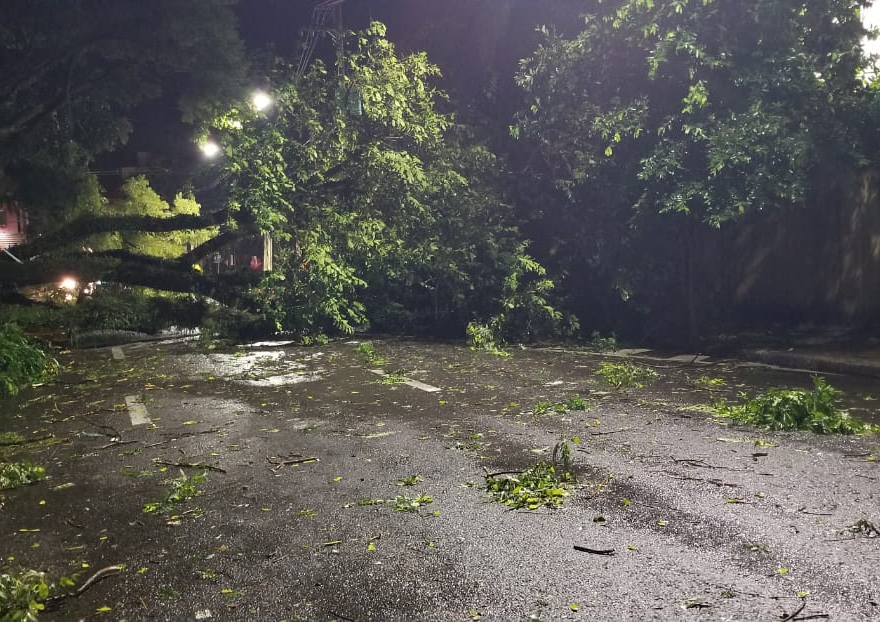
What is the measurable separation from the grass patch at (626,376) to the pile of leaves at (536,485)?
3.44 metres

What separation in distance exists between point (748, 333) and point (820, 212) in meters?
2.20

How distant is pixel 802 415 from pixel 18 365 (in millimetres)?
8780

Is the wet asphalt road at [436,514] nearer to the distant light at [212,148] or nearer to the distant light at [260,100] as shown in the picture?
the distant light at [260,100]

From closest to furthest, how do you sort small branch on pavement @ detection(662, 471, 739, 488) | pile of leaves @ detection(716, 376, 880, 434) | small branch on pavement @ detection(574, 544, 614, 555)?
small branch on pavement @ detection(574, 544, 614, 555) < small branch on pavement @ detection(662, 471, 739, 488) < pile of leaves @ detection(716, 376, 880, 434)

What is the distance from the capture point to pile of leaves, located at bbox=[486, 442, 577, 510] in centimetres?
393

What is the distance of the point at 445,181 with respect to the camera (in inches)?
537

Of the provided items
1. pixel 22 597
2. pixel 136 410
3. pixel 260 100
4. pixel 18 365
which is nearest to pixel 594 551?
pixel 22 597

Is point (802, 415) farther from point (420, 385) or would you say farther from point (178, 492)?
point (178, 492)

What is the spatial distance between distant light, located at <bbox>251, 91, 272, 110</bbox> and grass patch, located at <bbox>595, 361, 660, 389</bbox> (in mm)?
8720

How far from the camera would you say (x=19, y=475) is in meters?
4.50

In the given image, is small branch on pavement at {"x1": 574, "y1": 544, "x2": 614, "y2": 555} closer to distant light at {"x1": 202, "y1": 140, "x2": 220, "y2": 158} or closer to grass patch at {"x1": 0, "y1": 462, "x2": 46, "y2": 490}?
grass patch at {"x1": 0, "y1": 462, "x2": 46, "y2": 490}

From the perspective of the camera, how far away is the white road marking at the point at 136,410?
636 cm

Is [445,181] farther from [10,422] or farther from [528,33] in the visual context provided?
[10,422]

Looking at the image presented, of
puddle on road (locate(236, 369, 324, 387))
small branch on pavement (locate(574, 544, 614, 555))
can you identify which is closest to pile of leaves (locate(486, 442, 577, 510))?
small branch on pavement (locate(574, 544, 614, 555))
